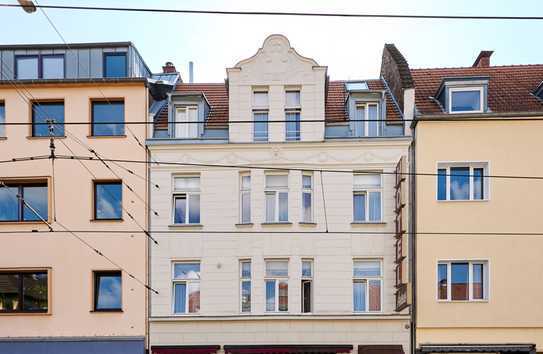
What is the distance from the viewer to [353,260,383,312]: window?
19.7 m

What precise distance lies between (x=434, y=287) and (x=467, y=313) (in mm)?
1283

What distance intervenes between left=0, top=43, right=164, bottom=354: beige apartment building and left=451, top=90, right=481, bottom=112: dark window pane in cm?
1074

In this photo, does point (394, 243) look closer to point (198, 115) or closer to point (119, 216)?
point (198, 115)

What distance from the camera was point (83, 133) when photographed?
67.0 feet

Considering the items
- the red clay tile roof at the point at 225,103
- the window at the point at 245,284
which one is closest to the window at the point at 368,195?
the red clay tile roof at the point at 225,103

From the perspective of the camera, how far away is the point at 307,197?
2023 cm

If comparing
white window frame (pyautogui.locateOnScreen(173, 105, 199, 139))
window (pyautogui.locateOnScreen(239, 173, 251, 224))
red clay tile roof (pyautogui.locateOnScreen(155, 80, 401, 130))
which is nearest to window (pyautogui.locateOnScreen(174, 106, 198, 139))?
white window frame (pyautogui.locateOnScreen(173, 105, 199, 139))

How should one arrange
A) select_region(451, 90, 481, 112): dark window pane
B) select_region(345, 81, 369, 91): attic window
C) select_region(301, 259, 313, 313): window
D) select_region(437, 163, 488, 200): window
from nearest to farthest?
select_region(437, 163, 488, 200): window
select_region(301, 259, 313, 313): window
select_region(451, 90, 481, 112): dark window pane
select_region(345, 81, 369, 91): attic window

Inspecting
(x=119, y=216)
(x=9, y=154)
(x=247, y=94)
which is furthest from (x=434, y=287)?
(x=9, y=154)

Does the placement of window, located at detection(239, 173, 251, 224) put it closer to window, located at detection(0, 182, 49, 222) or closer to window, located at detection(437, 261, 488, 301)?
window, located at detection(437, 261, 488, 301)

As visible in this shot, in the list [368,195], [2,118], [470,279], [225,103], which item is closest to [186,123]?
[225,103]

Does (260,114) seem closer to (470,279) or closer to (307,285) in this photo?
(307,285)

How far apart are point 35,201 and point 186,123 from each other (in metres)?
5.96

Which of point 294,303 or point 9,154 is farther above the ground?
point 9,154
